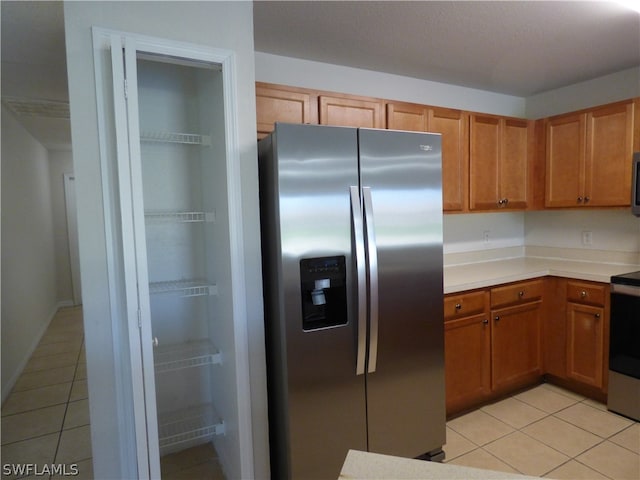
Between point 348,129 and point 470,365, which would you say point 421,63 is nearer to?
point 348,129

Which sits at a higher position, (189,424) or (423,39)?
(423,39)

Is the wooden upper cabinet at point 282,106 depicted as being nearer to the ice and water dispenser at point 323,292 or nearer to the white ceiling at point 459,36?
the white ceiling at point 459,36

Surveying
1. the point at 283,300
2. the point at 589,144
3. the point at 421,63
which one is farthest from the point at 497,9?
the point at 283,300

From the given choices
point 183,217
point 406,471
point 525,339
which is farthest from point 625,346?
point 183,217

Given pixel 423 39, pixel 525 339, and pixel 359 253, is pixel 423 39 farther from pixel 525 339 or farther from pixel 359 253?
pixel 525 339

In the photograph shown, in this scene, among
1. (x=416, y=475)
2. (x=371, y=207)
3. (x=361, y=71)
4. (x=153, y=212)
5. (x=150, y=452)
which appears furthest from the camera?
(x=361, y=71)

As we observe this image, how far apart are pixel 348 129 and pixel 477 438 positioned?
6.66 feet

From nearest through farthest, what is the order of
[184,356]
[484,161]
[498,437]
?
1. [184,356]
2. [498,437]
3. [484,161]

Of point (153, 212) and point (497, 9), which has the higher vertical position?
point (497, 9)

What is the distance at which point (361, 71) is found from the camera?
111 inches

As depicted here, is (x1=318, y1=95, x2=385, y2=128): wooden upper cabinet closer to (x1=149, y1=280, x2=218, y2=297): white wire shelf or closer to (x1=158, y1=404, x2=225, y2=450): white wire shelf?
(x1=149, y1=280, x2=218, y2=297): white wire shelf

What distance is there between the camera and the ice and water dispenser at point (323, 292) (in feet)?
5.82

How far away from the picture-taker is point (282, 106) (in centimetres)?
224

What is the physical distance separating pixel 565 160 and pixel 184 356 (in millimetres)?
3098
